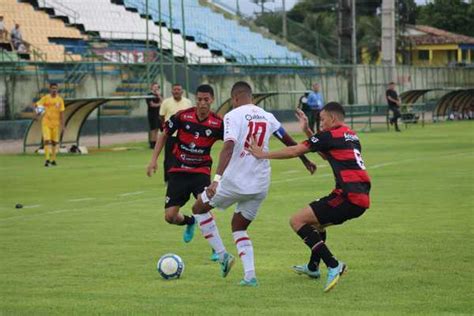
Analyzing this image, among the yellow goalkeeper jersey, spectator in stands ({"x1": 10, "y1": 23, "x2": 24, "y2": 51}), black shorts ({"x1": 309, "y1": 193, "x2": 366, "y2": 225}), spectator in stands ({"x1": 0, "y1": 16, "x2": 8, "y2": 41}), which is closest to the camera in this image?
black shorts ({"x1": 309, "y1": 193, "x2": 366, "y2": 225})

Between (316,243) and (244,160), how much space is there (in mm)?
1065

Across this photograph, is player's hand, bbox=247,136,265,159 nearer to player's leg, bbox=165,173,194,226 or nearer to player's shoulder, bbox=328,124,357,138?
player's shoulder, bbox=328,124,357,138

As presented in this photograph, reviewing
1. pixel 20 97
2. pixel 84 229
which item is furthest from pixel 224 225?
pixel 20 97

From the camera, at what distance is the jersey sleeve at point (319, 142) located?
34.7 ft

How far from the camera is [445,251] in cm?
1288

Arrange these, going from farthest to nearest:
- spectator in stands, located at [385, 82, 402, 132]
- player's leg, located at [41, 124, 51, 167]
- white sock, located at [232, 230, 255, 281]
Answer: spectator in stands, located at [385, 82, 402, 132] → player's leg, located at [41, 124, 51, 167] → white sock, located at [232, 230, 255, 281]

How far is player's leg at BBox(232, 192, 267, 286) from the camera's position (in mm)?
10867

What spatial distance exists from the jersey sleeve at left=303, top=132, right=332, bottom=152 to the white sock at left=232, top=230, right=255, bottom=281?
115 centimetres

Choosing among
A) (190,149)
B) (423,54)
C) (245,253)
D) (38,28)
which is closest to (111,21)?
(38,28)

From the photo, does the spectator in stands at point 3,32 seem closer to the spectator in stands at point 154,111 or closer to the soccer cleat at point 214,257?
the spectator in stands at point 154,111

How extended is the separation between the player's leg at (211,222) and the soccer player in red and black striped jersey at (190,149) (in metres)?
0.84

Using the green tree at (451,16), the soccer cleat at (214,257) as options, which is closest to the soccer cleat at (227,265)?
the soccer cleat at (214,257)

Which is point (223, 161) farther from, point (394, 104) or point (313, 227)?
point (394, 104)

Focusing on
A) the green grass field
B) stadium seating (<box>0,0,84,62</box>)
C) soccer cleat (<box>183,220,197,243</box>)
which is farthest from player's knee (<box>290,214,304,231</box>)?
stadium seating (<box>0,0,84,62</box>)
